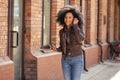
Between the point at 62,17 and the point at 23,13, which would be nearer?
the point at 62,17

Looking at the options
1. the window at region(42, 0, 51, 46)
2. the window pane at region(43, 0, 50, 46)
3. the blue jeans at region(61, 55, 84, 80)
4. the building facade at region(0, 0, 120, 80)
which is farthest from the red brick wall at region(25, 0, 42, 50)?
the blue jeans at region(61, 55, 84, 80)

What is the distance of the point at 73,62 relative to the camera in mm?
5664

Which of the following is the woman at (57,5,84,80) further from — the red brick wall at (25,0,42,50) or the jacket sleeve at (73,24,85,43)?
the red brick wall at (25,0,42,50)

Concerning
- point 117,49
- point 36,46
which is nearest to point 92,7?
point 117,49

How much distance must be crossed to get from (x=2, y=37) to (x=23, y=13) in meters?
1.52

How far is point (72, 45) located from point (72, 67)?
390 millimetres

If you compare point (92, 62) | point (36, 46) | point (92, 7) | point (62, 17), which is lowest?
point (92, 62)

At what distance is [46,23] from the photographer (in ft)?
30.1

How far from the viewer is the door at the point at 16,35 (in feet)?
23.1

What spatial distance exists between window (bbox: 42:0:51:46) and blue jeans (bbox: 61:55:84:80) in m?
3.21

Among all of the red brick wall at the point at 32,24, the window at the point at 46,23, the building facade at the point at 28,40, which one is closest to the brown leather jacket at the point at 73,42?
the building facade at the point at 28,40

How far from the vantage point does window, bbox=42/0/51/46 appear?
29.1 feet

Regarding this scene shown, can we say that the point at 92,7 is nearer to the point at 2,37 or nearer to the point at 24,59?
the point at 24,59

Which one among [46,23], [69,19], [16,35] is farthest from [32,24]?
[69,19]
